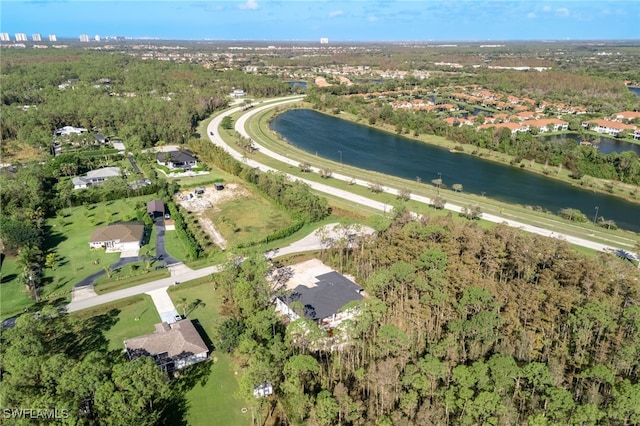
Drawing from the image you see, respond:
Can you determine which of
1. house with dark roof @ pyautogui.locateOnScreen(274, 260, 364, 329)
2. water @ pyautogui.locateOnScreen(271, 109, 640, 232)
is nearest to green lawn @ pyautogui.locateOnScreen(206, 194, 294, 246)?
house with dark roof @ pyautogui.locateOnScreen(274, 260, 364, 329)

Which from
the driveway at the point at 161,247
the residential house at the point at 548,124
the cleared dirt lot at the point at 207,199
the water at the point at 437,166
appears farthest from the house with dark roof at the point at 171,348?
the residential house at the point at 548,124

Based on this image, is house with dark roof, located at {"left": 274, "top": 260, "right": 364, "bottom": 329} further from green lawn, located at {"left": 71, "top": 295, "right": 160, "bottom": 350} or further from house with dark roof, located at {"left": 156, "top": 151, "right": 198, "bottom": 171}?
house with dark roof, located at {"left": 156, "top": 151, "right": 198, "bottom": 171}

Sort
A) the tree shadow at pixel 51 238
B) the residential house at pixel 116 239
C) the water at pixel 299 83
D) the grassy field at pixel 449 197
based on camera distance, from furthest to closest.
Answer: the water at pixel 299 83, the grassy field at pixel 449 197, the tree shadow at pixel 51 238, the residential house at pixel 116 239

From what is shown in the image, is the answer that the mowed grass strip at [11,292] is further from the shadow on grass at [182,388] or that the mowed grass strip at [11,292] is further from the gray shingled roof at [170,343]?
the shadow on grass at [182,388]

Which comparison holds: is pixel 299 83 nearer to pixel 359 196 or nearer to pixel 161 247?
pixel 359 196

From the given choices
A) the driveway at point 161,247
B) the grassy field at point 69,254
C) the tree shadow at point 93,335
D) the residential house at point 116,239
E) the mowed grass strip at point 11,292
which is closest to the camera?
the tree shadow at point 93,335
